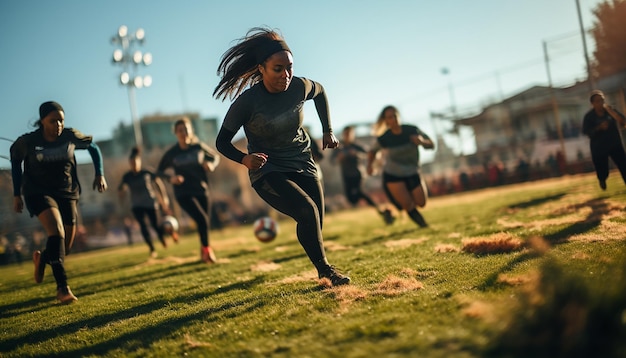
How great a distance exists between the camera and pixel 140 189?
11.4 meters

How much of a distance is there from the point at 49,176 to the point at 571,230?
6460 millimetres

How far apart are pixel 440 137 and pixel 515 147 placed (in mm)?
5170

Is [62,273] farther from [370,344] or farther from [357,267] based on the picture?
[370,344]

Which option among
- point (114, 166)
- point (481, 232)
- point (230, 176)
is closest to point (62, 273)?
point (481, 232)

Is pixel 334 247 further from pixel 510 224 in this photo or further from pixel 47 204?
pixel 47 204

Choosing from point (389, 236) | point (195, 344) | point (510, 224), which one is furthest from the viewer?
point (389, 236)

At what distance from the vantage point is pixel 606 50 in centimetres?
2197

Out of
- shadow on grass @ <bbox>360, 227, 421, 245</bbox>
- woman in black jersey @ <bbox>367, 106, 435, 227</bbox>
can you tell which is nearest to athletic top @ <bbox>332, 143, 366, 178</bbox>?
woman in black jersey @ <bbox>367, 106, 435, 227</bbox>

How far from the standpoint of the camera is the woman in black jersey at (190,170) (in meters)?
8.70

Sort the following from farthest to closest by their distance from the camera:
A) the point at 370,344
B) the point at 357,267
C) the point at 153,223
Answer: the point at 153,223
the point at 357,267
the point at 370,344

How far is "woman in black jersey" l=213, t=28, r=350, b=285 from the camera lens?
459 centimetres

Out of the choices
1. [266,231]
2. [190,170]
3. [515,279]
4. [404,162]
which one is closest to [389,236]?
[404,162]

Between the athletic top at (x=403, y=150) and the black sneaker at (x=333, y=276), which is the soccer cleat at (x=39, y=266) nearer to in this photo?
the black sneaker at (x=333, y=276)

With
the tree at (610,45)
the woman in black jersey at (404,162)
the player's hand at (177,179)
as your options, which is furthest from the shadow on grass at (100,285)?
the tree at (610,45)
